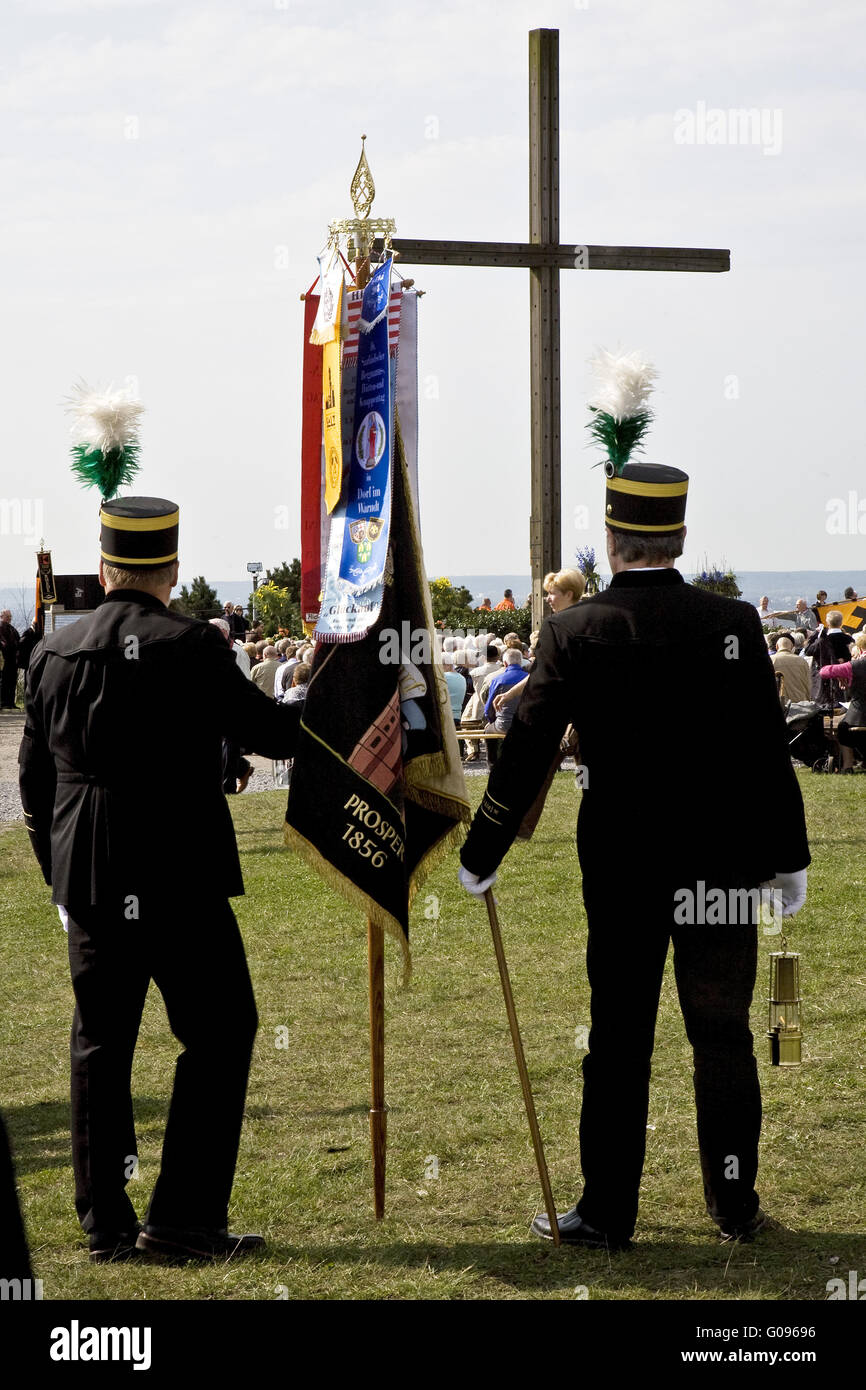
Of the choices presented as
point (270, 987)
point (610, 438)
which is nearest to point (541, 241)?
point (270, 987)

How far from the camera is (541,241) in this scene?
1212cm

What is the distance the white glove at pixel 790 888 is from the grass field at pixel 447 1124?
1.55 feet

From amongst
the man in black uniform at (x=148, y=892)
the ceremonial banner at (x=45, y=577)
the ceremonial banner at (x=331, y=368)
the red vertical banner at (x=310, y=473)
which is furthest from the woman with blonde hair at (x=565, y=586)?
the ceremonial banner at (x=45, y=577)

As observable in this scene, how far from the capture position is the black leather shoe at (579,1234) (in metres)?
4.48

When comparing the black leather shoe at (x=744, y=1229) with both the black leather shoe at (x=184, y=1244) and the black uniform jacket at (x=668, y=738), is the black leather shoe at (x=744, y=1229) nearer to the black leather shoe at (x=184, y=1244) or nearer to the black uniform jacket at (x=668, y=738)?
the black uniform jacket at (x=668, y=738)

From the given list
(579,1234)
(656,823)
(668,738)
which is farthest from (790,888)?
(579,1234)

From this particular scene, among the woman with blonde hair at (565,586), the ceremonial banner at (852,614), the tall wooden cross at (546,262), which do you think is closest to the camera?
the woman with blonde hair at (565,586)

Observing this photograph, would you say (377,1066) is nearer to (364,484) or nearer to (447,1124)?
(447,1124)

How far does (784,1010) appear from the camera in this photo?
521cm

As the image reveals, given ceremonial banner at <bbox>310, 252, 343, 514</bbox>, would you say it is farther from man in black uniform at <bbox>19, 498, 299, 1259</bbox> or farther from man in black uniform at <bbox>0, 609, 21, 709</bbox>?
man in black uniform at <bbox>0, 609, 21, 709</bbox>

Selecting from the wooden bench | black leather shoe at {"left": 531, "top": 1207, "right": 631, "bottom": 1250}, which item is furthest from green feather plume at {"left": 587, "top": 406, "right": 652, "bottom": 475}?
the wooden bench
